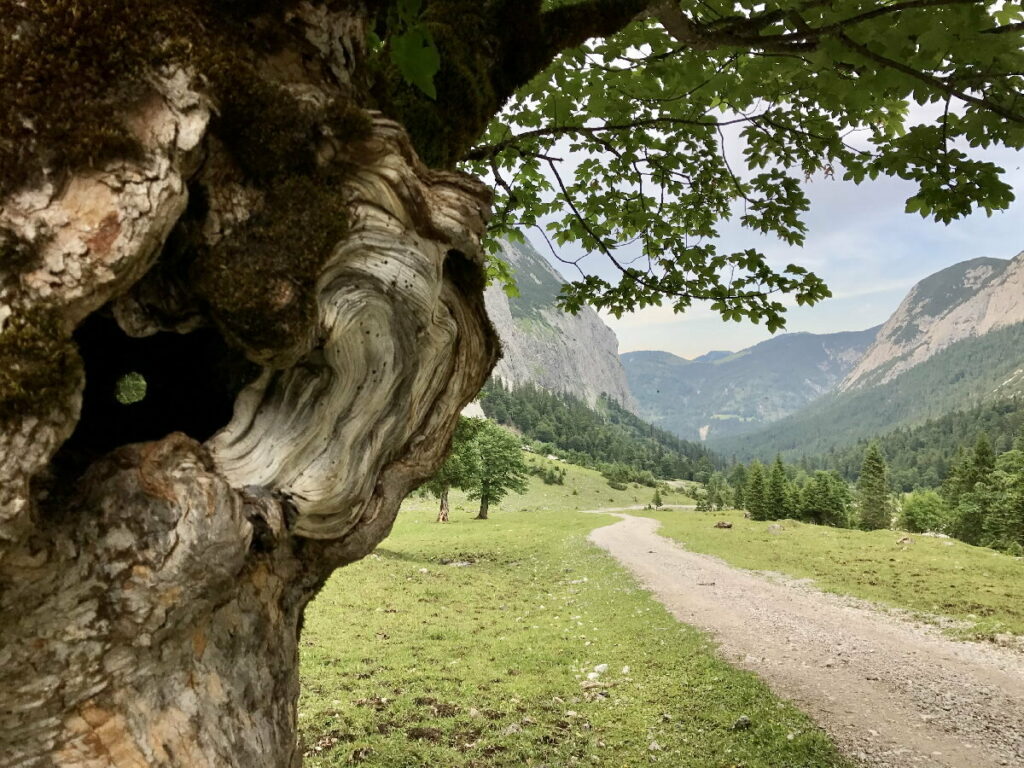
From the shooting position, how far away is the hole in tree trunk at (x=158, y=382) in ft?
10.4

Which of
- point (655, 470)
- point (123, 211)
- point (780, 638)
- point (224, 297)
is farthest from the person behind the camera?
point (655, 470)

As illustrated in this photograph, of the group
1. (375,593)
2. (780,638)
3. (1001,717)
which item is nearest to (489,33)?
(1001,717)

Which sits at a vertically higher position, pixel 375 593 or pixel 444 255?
pixel 444 255

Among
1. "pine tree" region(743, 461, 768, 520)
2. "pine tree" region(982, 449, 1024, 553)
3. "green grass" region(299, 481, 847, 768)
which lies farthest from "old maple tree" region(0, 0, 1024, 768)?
"pine tree" region(743, 461, 768, 520)

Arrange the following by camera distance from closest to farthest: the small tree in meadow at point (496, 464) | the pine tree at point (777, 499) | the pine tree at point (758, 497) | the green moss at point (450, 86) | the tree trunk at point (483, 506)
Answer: the green moss at point (450, 86) < the small tree in meadow at point (496, 464) < the tree trunk at point (483, 506) < the pine tree at point (777, 499) < the pine tree at point (758, 497)

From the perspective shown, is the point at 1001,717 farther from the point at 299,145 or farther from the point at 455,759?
the point at 299,145

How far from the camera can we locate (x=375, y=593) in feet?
60.1

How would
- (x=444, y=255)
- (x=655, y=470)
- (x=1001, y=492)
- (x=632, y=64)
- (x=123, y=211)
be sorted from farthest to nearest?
(x=655, y=470), (x=1001, y=492), (x=632, y=64), (x=444, y=255), (x=123, y=211)

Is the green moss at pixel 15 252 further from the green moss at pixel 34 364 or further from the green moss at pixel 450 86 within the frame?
the green moss at pixel 450 86

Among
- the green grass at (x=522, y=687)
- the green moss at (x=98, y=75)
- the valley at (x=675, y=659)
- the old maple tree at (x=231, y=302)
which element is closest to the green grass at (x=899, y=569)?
the valley at (x=675, y=659)

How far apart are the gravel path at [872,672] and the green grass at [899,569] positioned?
1.45m

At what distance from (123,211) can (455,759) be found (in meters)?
7.44

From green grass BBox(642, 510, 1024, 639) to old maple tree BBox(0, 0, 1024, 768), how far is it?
15862 millimetres

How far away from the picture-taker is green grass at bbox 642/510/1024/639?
1588 cm
